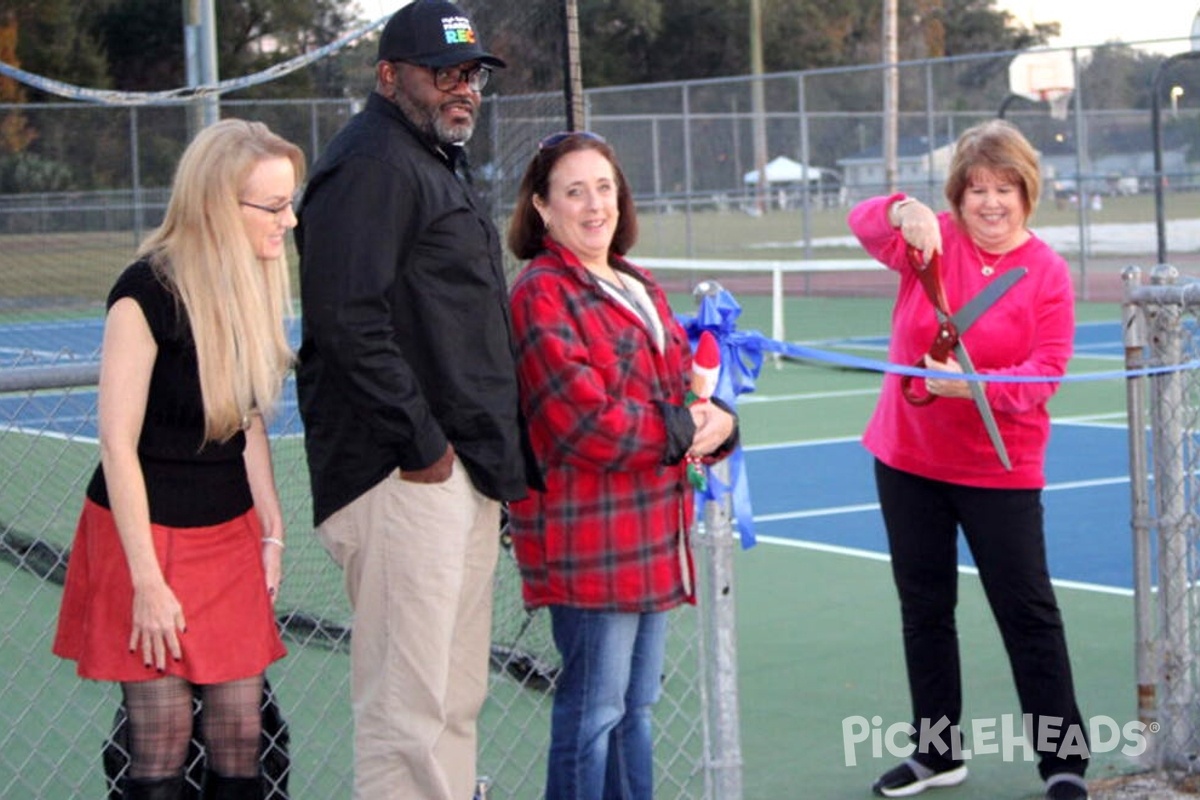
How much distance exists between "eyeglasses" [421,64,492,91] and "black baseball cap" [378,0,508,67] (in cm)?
3

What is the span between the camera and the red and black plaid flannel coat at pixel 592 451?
13.8 feet

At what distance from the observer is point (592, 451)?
4.20 metres

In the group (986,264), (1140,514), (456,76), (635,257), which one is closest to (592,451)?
(456,76)

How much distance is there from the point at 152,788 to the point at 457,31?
175 centimetres

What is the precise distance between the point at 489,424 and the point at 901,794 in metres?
2.13

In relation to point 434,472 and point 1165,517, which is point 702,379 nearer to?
point 434,472

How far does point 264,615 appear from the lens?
404cm

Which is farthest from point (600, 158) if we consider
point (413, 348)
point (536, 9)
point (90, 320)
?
point (90, 320)

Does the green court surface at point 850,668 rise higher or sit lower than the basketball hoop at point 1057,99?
lower

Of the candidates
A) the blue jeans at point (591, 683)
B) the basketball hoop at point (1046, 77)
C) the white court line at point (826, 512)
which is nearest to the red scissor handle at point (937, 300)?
the blue jeans at point (591, 683)

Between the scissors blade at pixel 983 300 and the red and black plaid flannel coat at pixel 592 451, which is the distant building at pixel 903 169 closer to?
the scissors blade at pixel 983 300

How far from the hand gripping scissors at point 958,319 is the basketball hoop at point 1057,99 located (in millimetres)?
19260

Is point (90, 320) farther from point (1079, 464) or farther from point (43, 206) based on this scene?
point (1079, 464)

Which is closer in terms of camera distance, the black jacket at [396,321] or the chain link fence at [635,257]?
the black jacket at [396,321]
